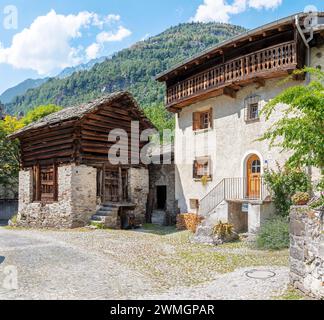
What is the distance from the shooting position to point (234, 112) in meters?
16.9

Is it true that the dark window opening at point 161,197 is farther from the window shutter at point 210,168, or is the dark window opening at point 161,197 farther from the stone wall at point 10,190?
the stone wall at point 10,190

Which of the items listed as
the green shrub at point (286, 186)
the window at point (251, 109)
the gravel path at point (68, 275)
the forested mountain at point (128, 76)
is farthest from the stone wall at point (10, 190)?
the forested mountain at point (128, 76)

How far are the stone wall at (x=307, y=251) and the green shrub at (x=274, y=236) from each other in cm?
447

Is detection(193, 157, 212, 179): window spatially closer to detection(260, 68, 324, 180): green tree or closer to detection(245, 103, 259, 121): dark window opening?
detection(245, 103, 259, 121): dark window opening

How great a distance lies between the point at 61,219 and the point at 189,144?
8.16m

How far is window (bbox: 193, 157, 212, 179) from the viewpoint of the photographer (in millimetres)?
18344

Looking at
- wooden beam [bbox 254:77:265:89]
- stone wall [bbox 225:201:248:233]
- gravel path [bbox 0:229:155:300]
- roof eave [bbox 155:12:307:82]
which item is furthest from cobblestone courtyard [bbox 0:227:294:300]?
roof eave [bbox 155:12:307:82]

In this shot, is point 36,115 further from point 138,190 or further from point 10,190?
point 138,190

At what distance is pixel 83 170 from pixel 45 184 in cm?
319

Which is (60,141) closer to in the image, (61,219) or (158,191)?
(61,219)

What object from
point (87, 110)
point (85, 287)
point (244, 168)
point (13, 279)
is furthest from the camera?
point (87, 110)

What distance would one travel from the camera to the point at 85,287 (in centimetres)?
752

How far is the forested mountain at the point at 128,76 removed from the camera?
279ft
